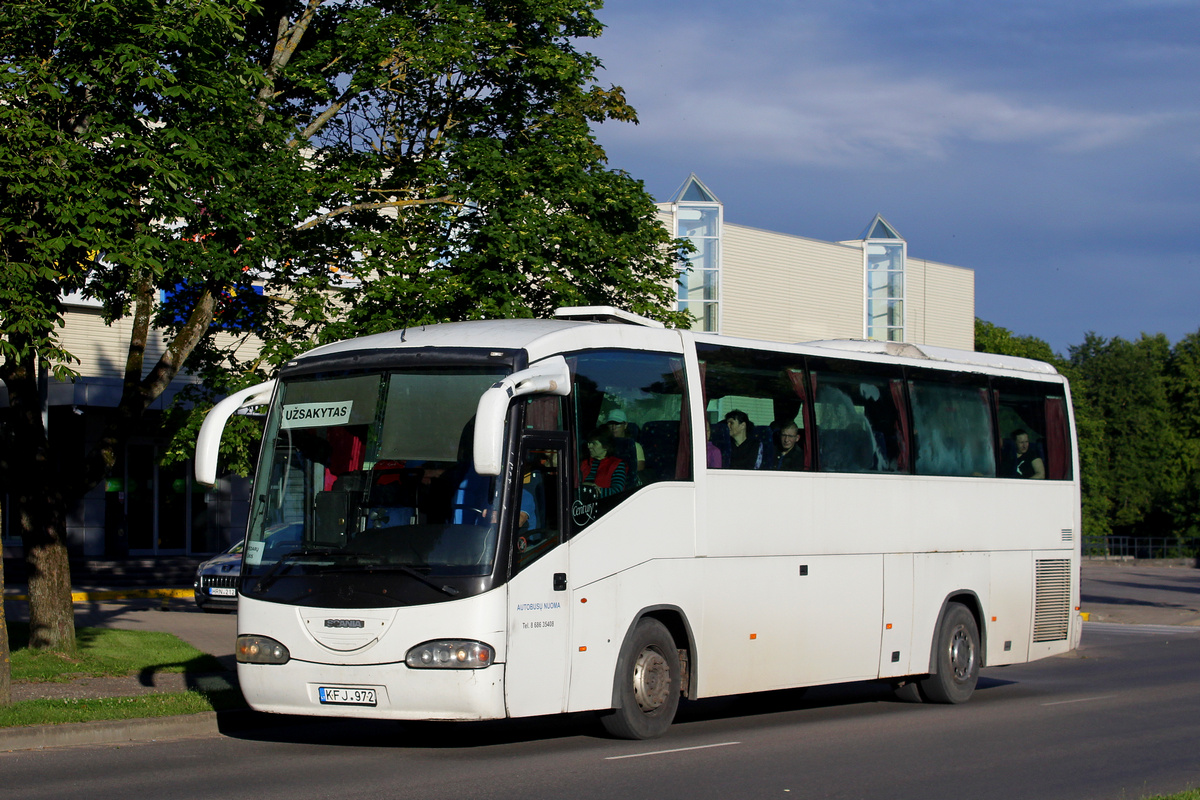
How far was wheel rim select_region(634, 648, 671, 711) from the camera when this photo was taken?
36.2ft

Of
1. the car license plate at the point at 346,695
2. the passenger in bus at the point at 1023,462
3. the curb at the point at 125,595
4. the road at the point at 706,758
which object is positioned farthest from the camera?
the curb at the point at 125,595

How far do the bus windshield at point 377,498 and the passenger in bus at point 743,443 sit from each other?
2854 millimetres

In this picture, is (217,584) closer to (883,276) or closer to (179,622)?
(179,622)

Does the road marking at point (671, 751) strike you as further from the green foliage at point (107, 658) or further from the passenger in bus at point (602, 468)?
the green foliage at point (107, 658)

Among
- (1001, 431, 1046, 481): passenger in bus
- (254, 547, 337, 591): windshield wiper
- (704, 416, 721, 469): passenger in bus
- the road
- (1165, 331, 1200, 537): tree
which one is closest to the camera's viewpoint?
the road

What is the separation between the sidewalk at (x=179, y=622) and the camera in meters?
11.0

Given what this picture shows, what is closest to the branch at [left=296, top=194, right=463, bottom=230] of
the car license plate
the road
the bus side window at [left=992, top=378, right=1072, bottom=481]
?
the road

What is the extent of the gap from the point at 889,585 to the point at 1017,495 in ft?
8.71

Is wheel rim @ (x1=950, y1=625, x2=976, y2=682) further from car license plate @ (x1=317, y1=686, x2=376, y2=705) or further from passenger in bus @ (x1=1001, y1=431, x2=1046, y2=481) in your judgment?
car license plate @ (x1=317, y1=686, x2=376, y2=705)

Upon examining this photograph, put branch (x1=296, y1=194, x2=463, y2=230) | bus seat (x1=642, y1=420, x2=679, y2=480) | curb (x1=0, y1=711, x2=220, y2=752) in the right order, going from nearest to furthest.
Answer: curb (x1=0, y1=711, x2=220, y2=752), bus seat (x1=642, y1=420, x2=679, y2=480), branch (x1=296, y1=194, x2=463, y2=230)

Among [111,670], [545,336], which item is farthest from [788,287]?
[545,336]

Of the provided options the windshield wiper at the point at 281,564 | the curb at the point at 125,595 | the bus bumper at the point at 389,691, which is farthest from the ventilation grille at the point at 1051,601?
the curb at the point at 125,595

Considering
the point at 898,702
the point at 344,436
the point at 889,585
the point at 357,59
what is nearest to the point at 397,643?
the point at 344,436

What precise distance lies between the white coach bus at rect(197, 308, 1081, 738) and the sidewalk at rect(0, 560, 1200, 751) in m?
1.59
